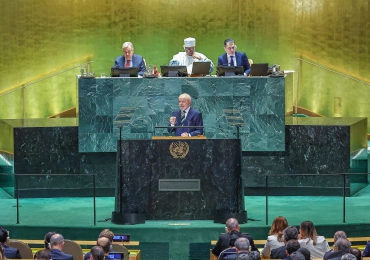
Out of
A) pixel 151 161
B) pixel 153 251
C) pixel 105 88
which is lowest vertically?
pixel 153 251

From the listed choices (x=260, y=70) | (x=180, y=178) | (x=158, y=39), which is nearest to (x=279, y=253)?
(x=180, y=178)

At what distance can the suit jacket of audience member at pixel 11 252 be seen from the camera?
384 inches

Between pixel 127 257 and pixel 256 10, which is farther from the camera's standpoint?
pixel 256 10

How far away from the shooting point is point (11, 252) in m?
9.78

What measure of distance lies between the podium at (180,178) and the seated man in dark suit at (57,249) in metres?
3.14

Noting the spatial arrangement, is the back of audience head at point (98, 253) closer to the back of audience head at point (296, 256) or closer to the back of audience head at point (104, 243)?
the back of audience head at point (104, 243)

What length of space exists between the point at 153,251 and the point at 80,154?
10.3 ft

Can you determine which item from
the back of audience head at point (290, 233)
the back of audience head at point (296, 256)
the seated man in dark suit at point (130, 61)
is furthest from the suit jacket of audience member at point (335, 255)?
the seated man in dark suit at point (130, 61)

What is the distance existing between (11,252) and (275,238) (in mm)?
2822

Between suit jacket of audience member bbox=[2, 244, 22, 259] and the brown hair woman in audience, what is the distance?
2.65 meters

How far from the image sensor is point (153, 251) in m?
12.2

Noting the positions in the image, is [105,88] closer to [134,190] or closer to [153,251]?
[134,190]

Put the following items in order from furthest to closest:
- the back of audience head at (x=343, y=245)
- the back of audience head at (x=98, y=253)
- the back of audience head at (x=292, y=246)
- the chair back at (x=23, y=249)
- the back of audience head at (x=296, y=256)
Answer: the chair back at (x=23, y=249), the back of audience head at (x=343, y=245), the back of audience head at (x=292, y=246), the back of audience head at (x=98, y=253), the back of audience head at (x=296, y=256)

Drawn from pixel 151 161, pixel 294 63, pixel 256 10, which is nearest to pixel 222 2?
pixel 256 10
